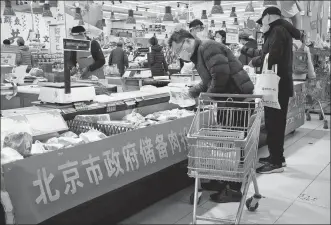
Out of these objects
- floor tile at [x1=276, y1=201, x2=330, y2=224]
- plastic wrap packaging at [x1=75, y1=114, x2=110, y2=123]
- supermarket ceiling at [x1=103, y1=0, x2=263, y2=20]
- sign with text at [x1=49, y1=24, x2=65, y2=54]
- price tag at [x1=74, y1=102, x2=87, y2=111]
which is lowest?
floor tile at [x1=276, y1=201, x2=330, y2=224]

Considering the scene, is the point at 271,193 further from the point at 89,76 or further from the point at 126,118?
the point at 89,76

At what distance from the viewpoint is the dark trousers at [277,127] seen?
15.1 feet

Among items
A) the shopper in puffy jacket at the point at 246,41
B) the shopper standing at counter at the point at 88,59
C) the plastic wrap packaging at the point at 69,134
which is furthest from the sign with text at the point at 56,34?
the shopper in puffy jacket at the point at 246,41

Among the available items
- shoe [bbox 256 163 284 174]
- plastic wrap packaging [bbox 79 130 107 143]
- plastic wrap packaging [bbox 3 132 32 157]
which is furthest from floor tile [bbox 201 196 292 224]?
plastic wrap packaging [bbox 3 132 32 157]

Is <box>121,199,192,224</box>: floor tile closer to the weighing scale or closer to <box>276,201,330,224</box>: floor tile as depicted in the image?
<box>276,201,330,224</box>: floor tile

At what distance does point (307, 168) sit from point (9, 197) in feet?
13.2

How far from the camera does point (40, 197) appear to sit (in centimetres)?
234

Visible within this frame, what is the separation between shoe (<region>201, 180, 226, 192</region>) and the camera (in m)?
3.89

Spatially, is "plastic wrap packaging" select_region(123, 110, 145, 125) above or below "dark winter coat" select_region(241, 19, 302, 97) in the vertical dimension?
below

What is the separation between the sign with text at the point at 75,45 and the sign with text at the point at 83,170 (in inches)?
34.0

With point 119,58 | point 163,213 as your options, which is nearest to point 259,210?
point 163,213

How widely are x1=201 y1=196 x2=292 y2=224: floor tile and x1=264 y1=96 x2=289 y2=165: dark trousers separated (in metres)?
0.96

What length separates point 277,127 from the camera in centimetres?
467

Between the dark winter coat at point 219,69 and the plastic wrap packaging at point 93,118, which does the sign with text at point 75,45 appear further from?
the dark winter coat at point 219,69
